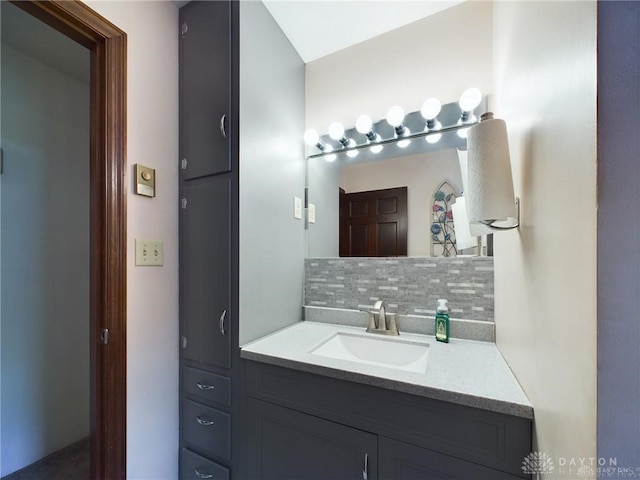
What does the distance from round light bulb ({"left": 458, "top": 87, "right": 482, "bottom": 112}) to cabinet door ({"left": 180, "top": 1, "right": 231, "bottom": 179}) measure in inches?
41.0

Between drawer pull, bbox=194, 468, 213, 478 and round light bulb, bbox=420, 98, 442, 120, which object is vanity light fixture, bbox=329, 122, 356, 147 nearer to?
round light bulb, bbox=420, 98, 442, 120

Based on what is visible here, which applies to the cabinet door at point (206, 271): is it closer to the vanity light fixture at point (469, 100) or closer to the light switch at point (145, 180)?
the light switch at point (145, 180)

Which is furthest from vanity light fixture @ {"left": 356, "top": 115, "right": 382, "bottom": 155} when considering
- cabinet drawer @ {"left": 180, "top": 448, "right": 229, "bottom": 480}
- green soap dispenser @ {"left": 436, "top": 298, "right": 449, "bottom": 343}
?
cabinet drawer @ {"left": 180, "top": 448, "right": 229, "bottom": 480}

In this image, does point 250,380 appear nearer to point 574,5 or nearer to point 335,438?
point 335,438

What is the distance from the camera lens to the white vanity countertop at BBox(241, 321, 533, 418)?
0.68m

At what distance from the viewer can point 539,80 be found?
1.84 feet

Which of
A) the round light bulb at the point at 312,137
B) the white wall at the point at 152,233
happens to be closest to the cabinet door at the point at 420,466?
the white wall at the point at 152,233

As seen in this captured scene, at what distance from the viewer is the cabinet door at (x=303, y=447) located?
0.82 m

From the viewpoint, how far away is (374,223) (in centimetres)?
142

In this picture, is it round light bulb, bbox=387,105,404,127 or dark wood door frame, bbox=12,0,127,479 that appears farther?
round light bulb, bbox=387,105,404,127

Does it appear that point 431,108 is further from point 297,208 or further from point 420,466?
point 420,466

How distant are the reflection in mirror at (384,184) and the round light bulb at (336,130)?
13cm

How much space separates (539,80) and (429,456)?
991 millimetres

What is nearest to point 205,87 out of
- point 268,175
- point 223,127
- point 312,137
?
point 223,127
